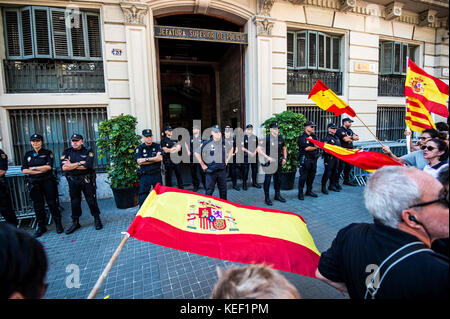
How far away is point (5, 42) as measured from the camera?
633 cm

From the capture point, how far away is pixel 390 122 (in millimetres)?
10695

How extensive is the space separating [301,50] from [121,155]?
25.1 feet

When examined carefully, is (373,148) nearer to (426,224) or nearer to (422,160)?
(422,160)

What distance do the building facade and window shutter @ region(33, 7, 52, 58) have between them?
0.03 m

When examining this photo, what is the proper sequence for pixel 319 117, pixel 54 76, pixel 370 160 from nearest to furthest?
pixel 370 160
pixel 54 76
pixel 319 117

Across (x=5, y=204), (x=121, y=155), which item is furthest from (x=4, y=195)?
(x=121, y=155)

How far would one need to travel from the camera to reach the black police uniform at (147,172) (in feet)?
17.3

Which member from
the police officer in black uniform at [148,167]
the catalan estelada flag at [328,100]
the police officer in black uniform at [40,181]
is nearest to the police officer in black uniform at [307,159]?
the catalan estelada flag at [328,100]

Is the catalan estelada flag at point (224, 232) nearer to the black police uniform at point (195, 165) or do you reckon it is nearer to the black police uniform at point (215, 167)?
the black police uniform at point (215, 167)

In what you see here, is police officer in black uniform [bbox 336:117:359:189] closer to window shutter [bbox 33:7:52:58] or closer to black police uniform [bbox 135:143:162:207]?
black police uniform [bbox 135:143:162:207]

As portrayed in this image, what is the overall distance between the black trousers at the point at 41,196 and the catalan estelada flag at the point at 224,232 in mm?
3670

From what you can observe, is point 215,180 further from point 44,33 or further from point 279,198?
point 44,33
